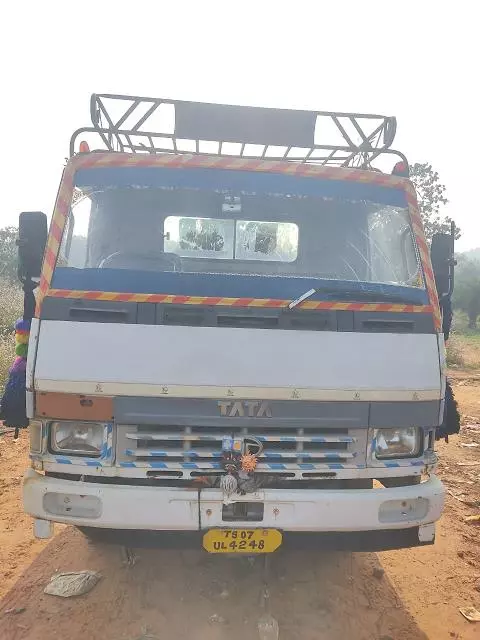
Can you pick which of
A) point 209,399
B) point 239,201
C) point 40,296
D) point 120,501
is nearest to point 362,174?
point 239,201

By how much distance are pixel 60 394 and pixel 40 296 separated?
0.57m

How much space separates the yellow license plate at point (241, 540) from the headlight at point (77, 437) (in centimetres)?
76

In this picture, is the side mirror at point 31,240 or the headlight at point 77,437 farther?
the side mirror at point 31,240

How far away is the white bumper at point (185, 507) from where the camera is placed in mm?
2609

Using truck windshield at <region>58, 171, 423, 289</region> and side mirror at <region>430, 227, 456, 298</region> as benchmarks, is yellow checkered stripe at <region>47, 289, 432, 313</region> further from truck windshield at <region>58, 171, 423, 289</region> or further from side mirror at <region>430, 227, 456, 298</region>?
side mirror at <region>430, 227, 456, 298</region>

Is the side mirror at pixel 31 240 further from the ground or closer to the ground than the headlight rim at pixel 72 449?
further from the ground

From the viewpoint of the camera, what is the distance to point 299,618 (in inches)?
118

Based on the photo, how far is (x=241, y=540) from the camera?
271 centimetres

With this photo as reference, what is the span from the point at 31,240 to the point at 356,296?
2.02 m

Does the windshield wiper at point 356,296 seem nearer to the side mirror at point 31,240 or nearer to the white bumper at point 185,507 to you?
the white bumper at point 185,507

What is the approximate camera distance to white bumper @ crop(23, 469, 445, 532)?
261 cm

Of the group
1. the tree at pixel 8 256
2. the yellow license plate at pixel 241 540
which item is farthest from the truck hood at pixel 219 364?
the tree at pixel 8 256

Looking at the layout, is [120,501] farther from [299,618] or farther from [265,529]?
[299,618]

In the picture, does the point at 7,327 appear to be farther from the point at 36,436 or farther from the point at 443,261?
the point at 443,261
